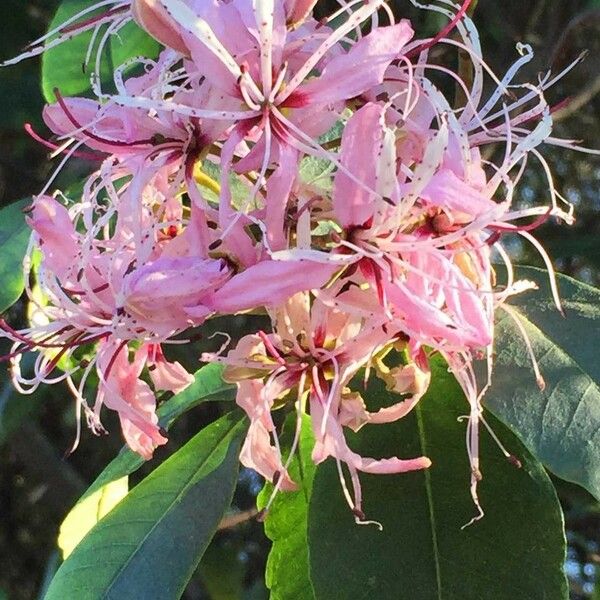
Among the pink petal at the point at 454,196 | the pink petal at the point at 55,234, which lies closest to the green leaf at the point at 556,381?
the pink petal at the point at 454,196

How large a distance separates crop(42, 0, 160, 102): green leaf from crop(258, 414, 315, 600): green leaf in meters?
0.39

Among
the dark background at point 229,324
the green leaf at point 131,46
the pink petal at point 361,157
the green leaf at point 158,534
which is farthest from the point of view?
the dark background at point 229,324

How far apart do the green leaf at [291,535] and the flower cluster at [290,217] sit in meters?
0.17

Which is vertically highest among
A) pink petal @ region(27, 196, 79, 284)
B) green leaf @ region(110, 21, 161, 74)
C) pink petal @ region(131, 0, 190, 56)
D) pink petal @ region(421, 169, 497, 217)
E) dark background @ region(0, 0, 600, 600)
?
pink petal @ region(131, 0, 190, 56)

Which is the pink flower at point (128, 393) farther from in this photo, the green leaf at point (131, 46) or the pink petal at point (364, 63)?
the green leaf at point (131, 46)

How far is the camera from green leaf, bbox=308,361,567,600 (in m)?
0.74

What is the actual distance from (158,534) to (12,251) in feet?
0.93

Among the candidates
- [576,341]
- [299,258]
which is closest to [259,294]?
[299,258]

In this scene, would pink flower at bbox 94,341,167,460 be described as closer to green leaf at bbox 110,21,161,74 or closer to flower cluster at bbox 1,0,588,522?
flower cluster at bbox 1,0,588,522

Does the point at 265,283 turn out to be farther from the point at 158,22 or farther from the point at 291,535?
the point at 291,535

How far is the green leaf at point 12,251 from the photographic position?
905 millimetres

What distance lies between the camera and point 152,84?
0.67 metres

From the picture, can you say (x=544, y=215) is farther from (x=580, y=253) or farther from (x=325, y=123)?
(x=580, y=253)

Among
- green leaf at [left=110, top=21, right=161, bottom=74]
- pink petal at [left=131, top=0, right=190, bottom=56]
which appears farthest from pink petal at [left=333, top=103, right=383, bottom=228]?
green leaf at [left=110, top=21, right=161, bottom=74]
